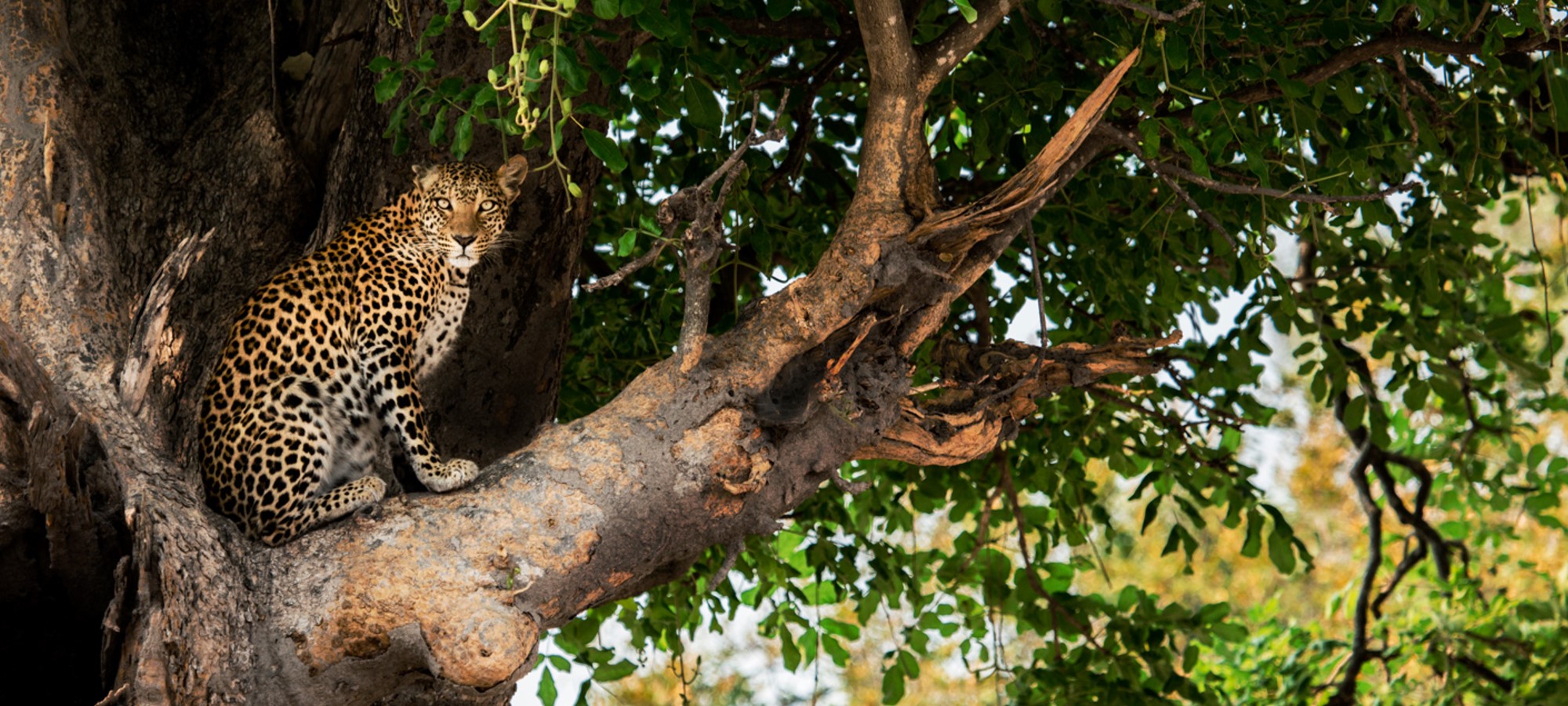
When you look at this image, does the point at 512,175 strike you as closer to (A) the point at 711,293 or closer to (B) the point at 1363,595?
(A) the point at 711,293

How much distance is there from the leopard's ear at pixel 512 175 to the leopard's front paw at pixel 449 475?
868mm

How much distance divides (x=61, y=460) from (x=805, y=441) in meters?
1.70

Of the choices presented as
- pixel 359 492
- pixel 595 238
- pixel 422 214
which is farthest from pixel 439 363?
pixel 595 238

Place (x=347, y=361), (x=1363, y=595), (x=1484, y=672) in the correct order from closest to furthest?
(x=347, y=361) → (x=1484, y=672) → (x=1363, y=595)

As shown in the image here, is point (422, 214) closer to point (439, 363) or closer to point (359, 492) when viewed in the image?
point (439, 363)

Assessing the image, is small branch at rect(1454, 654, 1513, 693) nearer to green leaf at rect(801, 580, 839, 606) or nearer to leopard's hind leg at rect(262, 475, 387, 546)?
green leaf at rect(801, 580, 839, 606)

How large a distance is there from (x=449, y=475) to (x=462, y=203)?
0.84 metres

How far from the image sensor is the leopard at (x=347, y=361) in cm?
344

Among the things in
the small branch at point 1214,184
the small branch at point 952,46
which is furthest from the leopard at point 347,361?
the small branch at point 1214,184

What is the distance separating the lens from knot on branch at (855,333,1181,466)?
4.12m

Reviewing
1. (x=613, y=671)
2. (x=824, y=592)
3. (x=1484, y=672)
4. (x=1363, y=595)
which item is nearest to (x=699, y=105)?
(x=613, y=671)

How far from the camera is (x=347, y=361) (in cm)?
368

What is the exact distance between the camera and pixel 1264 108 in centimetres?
534

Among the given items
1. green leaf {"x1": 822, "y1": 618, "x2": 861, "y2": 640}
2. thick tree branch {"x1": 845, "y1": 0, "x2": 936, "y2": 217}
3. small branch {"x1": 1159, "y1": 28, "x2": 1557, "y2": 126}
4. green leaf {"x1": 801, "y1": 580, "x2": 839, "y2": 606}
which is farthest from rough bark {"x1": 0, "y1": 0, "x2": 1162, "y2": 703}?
green leaf {"x1": 801, "y1": 580, "x2": 839, "y2": 606}
